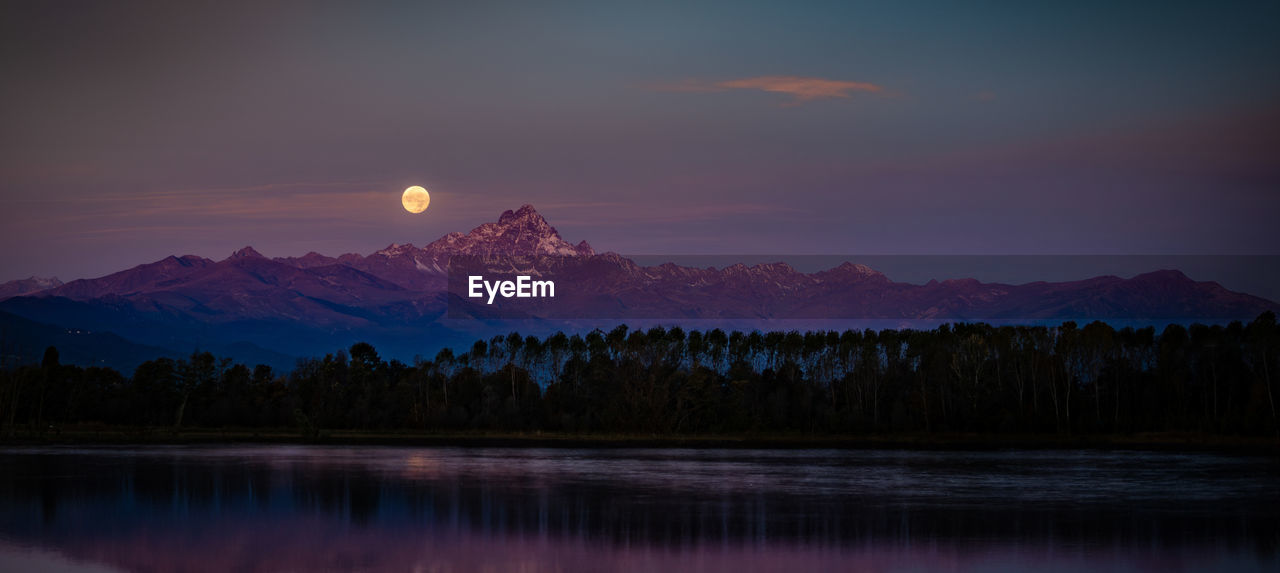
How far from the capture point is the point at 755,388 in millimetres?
97000

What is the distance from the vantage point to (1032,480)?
47.4 meters

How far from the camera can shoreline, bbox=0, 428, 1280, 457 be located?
247ft

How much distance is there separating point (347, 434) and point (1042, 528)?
6741 centimetres

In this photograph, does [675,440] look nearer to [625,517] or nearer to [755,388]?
[755,388]

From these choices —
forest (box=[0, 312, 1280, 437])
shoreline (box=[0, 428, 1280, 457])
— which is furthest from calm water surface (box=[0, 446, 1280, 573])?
forest (box=[0, 312, 1280, 437])

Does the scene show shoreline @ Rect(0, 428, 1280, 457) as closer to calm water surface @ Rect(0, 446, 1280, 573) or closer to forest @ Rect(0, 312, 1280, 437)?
forest @ Rect(0, 312, 1280, 437)

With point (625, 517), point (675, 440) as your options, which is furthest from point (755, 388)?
point (625, 517)

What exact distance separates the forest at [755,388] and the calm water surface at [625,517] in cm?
3089

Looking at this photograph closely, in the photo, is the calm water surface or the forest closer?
the calm water surface

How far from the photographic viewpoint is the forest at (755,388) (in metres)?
86.2

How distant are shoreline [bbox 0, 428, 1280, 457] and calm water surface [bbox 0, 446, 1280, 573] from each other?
20.4m

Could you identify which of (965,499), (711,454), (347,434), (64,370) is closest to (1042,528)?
(965,499)

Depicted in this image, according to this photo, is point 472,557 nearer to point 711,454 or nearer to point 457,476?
point 457,476

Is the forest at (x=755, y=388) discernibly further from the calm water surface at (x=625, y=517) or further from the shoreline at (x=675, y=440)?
the calm water surface at (x=625, y=517)
